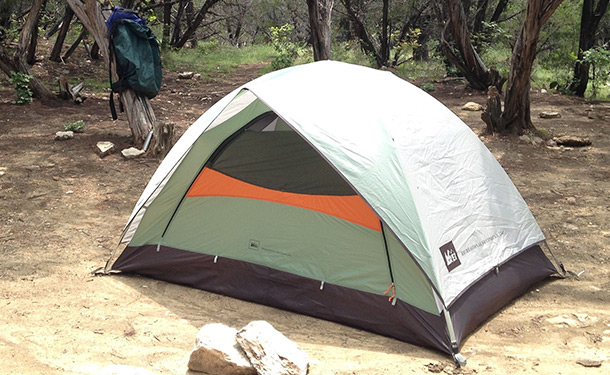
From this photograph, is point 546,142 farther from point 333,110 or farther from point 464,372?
point 464,372

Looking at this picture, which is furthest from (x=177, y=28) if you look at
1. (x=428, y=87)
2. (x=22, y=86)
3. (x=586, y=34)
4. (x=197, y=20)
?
(x=586, y=34)

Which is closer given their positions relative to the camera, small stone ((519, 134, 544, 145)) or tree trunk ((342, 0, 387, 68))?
small stone ((519, 134, 544, 145))

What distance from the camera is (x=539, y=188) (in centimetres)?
672

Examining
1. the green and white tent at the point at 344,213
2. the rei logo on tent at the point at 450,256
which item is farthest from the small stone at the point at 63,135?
the rei logo on tent at the point at 450,256

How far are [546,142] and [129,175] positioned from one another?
5460mm

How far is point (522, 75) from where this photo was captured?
812 centimetres

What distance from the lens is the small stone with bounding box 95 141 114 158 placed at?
7457 mm

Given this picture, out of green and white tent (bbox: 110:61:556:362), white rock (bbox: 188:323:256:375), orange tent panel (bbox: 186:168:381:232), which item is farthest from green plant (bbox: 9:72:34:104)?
white rock (bbox: 188:323:256:375)

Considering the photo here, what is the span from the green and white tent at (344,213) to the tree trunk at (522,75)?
12.6 ft

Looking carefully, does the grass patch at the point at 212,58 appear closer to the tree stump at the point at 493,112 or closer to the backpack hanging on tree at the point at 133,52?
the backpack hanging on tree at the point at 133,52

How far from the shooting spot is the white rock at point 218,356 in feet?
10.3

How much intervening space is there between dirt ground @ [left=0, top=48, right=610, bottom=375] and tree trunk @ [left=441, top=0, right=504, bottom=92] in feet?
13.7

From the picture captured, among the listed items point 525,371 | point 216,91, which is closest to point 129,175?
point 525,371

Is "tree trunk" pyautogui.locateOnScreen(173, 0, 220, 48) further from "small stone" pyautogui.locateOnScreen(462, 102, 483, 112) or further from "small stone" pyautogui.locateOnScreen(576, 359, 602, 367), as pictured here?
"small stone" pyautogui.locateOnScreen(576, 359, 602, 367)
